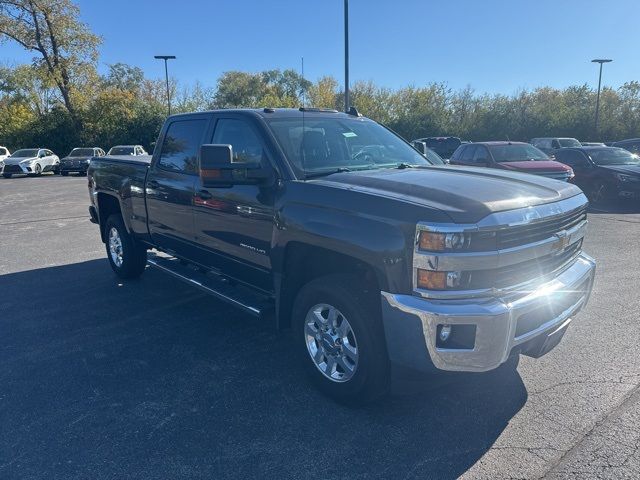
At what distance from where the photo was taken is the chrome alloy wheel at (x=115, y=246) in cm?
653

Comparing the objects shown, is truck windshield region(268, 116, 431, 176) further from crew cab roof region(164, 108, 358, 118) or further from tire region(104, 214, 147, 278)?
tire region(104, 214, 147, 278)

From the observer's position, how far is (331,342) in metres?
3.50

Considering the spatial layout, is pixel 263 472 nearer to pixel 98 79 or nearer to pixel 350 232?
pixel 350 232

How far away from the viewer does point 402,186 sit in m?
3.33

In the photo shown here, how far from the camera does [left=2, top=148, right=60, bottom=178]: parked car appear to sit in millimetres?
27062

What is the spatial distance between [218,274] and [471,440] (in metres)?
2.71

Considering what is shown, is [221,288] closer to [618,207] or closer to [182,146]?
[182,146]

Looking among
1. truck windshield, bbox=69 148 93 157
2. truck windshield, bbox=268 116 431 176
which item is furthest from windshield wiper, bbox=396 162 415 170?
truck windshield, bbox=69 148 93 157

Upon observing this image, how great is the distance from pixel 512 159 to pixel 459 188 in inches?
425

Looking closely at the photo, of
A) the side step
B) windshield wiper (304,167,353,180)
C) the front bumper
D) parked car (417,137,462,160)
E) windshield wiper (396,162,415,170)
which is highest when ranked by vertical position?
parked car (417,137,462,160)

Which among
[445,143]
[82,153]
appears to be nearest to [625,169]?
[445,143]

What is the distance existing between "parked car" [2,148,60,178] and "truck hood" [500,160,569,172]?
25076mm

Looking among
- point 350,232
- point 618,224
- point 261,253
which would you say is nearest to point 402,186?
point 350,232

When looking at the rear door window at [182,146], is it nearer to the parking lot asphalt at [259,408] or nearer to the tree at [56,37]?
the parking lot asphalt at [259,408]
